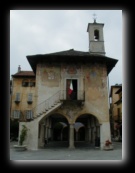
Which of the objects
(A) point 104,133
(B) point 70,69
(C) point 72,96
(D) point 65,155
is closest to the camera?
(D) point 65,155

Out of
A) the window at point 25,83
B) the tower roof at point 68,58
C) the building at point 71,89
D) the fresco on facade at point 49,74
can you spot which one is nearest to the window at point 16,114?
the window at point 25,83

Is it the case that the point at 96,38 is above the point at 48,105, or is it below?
above

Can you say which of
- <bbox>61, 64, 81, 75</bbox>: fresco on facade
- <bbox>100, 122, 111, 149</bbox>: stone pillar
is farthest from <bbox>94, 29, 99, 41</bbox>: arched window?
<bbox>100, 122, 111, 149</bbox>: stone pillar

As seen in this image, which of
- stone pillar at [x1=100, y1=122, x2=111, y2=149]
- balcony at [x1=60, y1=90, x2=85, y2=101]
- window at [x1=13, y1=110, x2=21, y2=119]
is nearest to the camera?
stone pillar at [x1=100, y1=122, x2=111, y2=149]

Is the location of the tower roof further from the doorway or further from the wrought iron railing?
the wrought iron railing

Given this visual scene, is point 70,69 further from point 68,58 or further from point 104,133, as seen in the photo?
point 104,133

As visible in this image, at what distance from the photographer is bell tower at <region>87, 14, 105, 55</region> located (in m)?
24.9

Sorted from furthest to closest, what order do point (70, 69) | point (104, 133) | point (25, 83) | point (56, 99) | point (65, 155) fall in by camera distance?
point (25, 83)
point (70, 69)
point (56, 99)
point (104, 133)
point (65, 155)

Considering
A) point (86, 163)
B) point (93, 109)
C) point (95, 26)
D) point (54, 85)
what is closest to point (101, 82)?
point (93, 109)

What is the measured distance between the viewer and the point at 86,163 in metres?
5.94

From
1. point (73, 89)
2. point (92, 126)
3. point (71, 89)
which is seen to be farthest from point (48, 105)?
point (92, 126)

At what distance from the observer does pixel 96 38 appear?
25859mm

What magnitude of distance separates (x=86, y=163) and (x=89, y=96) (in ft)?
48.8

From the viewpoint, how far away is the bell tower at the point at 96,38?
24891 millimetres
